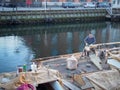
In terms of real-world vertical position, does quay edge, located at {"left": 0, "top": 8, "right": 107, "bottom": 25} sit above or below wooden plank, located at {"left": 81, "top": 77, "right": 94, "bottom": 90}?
above

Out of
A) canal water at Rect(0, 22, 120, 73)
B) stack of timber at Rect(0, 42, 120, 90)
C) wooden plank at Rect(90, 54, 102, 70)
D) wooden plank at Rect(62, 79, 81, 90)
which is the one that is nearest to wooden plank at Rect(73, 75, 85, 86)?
stack of timber at Rect(0, 42, 120, 90)

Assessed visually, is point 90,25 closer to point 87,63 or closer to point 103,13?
point 103,13

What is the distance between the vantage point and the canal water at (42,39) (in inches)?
1113

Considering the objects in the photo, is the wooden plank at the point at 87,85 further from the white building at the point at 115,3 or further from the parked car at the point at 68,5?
the white building at the point at 115,3

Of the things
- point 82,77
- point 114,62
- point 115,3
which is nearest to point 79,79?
point 82,77

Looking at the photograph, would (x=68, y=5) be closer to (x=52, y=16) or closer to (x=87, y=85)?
(x=52, y=16)

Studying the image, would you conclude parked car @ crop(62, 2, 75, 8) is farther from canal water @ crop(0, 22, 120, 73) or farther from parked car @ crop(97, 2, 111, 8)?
canal water @ crop(0, 22, 120, 73)

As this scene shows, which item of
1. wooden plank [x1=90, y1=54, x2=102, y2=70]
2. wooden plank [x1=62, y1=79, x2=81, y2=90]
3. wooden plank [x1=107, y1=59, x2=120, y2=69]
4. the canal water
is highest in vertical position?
wooden plank [x1=107, y1=59, x2=120, y2=69]

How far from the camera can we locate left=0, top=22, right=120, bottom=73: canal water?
92.8ft

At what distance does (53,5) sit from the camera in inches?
2564

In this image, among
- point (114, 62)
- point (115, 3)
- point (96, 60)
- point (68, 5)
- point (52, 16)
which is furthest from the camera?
point (115, 3)

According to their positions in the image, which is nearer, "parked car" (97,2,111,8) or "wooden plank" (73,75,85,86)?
"wooden plank" (73,75,85,86)

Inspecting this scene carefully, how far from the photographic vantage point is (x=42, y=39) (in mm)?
39562

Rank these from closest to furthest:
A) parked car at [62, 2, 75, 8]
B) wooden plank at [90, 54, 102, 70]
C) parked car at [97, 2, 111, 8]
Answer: wooden plank at [90, 54, 102, 70]
parked car at [62, 2, 75, 8]
parked car at [97, 2, 111, 8]
